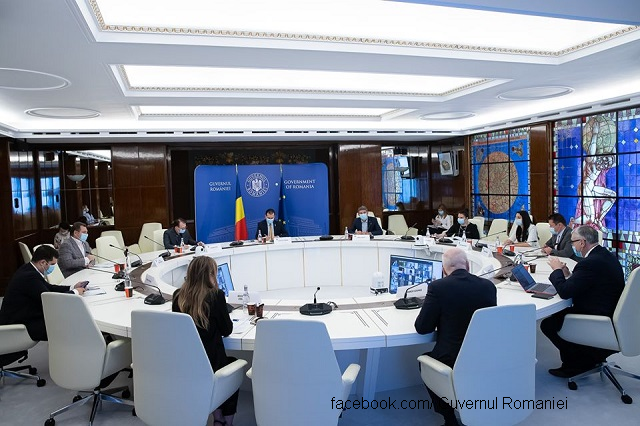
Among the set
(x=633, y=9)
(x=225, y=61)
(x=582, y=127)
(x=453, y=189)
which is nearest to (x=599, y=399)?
(x=633, y=9)

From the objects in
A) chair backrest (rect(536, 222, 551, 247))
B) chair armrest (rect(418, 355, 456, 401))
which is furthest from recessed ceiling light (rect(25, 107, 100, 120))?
chair backrest (rect(536, 222, 551, 247))

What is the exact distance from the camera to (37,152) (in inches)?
345

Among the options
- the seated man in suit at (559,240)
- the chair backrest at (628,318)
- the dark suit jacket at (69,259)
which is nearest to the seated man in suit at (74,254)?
the dark suit jacket at (69,259)

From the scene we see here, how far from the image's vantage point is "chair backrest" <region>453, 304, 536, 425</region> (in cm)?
231

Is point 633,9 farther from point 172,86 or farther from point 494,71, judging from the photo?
point 172,86

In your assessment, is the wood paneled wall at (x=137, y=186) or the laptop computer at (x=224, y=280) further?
the wood paneled wall at (x=137, y=186)

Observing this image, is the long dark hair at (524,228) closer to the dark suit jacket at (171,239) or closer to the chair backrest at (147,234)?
the dark suit jacket at (171,239)

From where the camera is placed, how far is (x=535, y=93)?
6145 mm

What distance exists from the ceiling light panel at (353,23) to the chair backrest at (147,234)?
526 centimetres

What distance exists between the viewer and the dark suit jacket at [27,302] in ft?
11.5

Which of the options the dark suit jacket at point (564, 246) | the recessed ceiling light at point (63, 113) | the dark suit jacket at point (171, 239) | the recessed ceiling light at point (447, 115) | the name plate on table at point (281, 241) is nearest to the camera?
the dark suit jacket at point (564, 246)

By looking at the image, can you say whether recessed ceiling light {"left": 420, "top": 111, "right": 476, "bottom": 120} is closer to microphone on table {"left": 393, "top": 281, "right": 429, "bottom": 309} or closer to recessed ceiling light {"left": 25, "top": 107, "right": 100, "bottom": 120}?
microphone on table {"left": 393, "top": 281, "right": 429, "bottom": 309}

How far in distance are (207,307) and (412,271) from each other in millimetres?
2548

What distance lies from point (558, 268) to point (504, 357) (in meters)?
1.51
